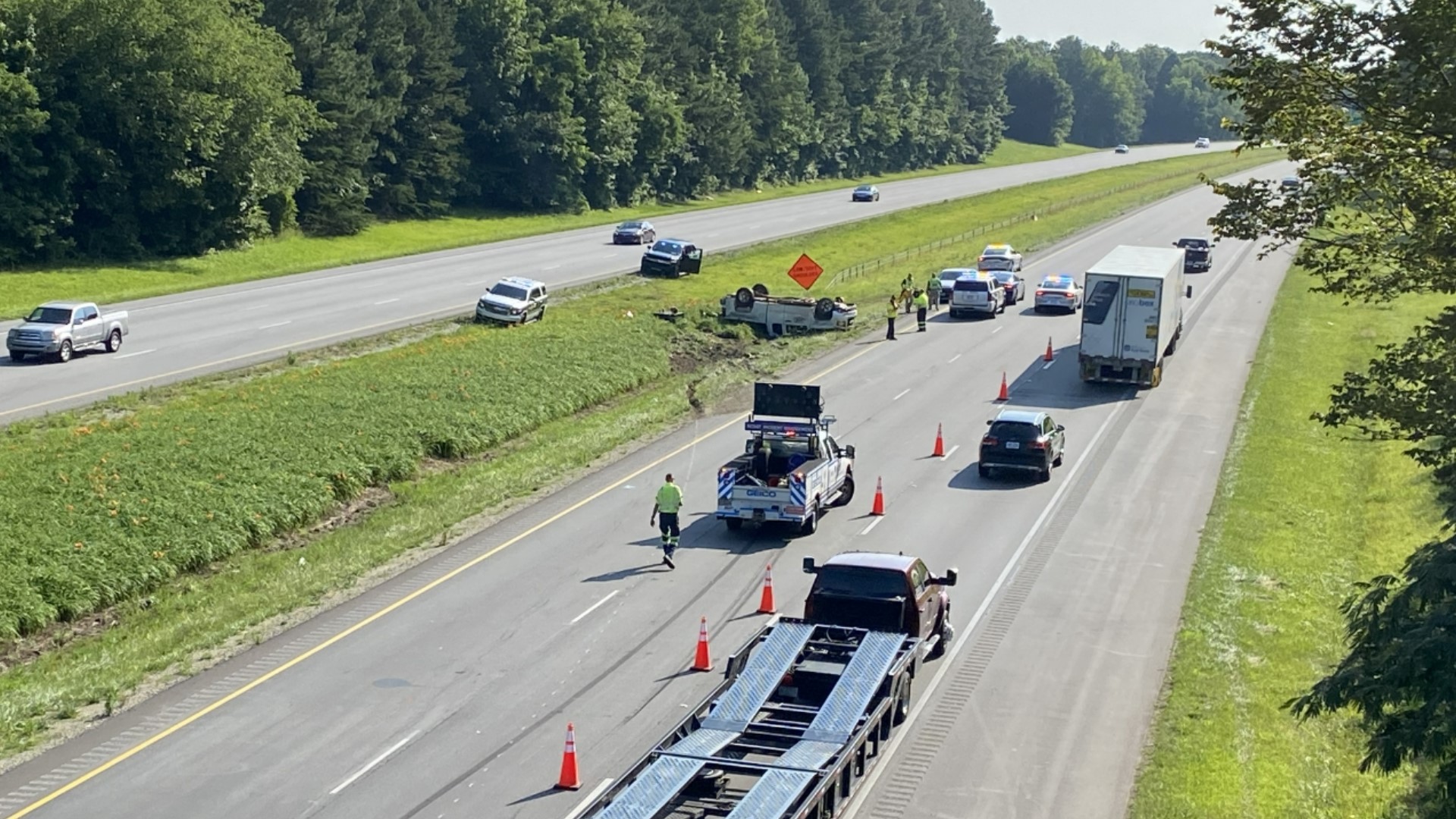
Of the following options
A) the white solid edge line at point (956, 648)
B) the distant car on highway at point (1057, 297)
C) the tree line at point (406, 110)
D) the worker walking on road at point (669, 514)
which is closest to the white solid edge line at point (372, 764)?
the white solid edge line at point (956, 648)

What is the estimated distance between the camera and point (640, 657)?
23109 mm

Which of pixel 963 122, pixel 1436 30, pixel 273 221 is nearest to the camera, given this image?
pixel 1436 30

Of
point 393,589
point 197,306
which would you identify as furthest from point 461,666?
point 197,306

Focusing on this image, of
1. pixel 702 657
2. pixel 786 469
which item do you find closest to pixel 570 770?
pixel 702 657

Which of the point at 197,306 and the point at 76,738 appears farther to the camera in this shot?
the point at 197,306

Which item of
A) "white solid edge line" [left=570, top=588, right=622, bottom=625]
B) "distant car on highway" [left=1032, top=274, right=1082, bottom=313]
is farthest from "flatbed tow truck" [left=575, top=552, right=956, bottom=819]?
"distant car on highway" [left=1032, top=274, right=1082, bottom=313]

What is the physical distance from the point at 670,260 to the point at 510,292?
1510cm

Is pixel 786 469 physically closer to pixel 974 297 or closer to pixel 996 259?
pixel 974 297

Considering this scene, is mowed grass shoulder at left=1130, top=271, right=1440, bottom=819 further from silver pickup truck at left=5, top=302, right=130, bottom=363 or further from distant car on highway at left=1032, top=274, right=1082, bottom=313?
silver pickup truck at left=5, top=302, right=130, bottom=363

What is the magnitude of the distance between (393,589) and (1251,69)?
16.0 metres

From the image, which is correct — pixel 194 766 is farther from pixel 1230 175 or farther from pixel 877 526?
pixel 1230 175

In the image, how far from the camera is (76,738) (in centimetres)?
1953

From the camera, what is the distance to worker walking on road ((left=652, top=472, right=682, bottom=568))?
2764cm

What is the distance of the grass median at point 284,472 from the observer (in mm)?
24094
